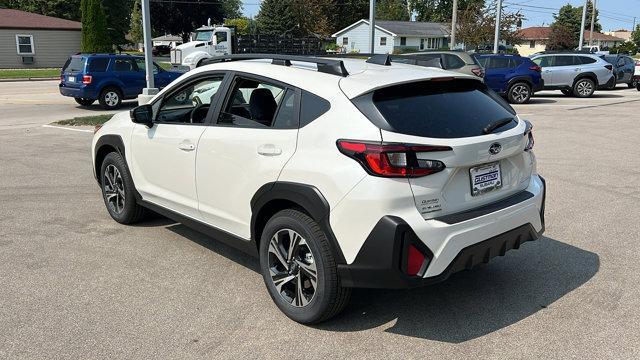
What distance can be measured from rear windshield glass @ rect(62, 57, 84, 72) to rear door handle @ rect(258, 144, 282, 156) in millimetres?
15270

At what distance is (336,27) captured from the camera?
8488 centimetres

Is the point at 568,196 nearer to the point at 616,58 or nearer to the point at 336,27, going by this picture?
the point at 616,58

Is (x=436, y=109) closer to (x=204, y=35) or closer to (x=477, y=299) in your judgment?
(x=477, y=299)

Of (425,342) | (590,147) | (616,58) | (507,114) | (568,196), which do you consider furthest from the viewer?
(616,58)

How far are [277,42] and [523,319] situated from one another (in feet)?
105

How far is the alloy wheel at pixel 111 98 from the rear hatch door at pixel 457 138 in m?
15.7

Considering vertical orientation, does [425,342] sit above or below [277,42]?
below

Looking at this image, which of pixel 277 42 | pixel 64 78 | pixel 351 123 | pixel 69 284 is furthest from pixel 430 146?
pixel 277 42

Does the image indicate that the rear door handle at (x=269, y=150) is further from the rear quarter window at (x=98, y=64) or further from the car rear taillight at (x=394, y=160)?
the rear quarter window at (x=98, y=64)

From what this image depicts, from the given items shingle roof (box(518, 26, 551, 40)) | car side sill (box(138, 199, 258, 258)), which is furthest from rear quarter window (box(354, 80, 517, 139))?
shingle roof (box(518, 26, 551, 40))

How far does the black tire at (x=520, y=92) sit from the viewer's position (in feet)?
62.4

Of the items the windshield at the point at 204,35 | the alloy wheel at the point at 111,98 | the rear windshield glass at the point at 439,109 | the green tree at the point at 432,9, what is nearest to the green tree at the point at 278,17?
the windshield at the point at 204,35

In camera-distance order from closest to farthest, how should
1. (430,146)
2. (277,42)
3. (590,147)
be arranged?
(430,146), (590,147), (277,42)

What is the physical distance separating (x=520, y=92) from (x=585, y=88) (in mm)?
3645
